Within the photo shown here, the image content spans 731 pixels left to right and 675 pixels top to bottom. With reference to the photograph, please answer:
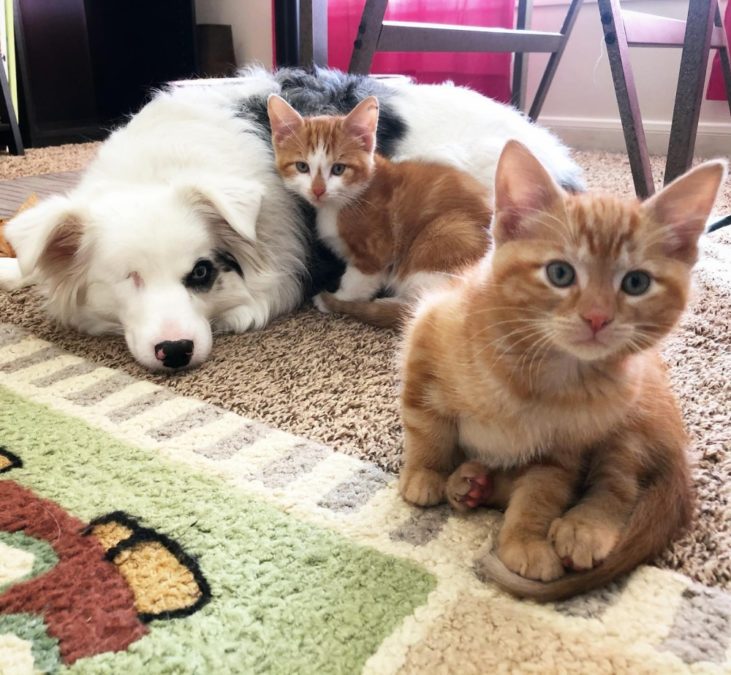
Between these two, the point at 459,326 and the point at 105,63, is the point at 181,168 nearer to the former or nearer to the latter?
the point at 459,326

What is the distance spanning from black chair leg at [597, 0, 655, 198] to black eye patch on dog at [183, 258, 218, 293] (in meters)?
1.45

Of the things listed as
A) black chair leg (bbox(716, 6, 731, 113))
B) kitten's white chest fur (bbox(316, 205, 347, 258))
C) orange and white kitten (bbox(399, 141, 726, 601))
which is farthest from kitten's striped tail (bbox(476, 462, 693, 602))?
black chair leg (bbox(716, 6, 731, 113))

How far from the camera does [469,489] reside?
860mm

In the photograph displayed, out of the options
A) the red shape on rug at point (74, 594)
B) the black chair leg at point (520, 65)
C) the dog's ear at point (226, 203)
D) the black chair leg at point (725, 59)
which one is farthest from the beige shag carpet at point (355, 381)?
the black chair leg at point (520, 65)

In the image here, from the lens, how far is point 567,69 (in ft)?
13.4

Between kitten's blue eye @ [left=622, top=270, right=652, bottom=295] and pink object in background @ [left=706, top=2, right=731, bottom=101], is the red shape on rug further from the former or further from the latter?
pink object in background @ [left=706, top=2, right=731, bottom=101]

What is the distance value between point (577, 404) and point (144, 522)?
1.80 feet

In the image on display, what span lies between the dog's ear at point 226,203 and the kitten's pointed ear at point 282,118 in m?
0.24

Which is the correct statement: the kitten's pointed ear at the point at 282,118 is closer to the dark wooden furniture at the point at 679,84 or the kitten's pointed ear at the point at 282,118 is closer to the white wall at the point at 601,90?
the dark wooden furniture at the point at 679,84

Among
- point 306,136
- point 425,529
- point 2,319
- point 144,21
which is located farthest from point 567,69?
point 425,529

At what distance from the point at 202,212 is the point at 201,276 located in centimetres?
14

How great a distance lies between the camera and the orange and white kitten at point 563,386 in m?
0.74

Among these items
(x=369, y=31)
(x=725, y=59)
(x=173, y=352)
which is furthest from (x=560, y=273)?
(x=725, y=59)

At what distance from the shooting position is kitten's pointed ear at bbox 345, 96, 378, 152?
5.26 feet
